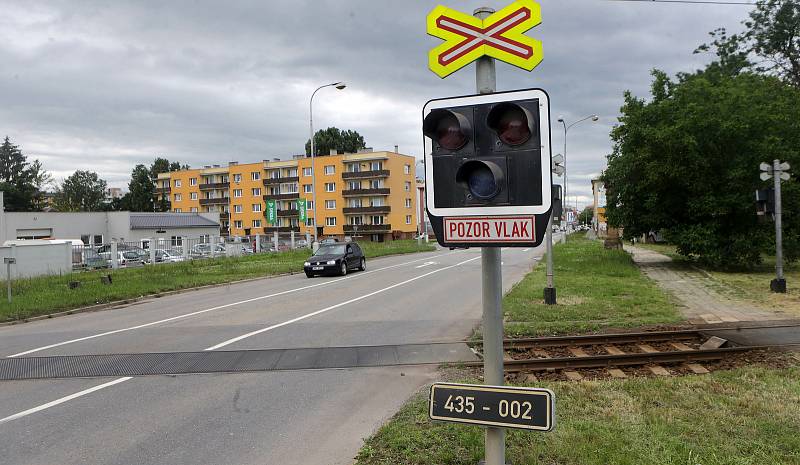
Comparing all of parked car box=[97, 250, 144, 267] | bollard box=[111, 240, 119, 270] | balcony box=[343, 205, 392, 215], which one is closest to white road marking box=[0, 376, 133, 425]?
bollard box=[111, 240, 119, 270]

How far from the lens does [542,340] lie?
902 cm

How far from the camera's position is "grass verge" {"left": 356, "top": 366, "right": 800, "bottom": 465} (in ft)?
13.7

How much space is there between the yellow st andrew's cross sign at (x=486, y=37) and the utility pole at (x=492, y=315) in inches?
2.5

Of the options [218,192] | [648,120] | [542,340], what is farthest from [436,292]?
[218,192]

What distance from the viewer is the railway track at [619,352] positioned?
7.38 meters

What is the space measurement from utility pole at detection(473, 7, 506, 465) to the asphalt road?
2.06 meters

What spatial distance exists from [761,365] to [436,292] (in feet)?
34.3

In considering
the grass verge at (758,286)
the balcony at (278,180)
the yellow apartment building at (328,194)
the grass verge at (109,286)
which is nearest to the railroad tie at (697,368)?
the grass verge at (758,286)

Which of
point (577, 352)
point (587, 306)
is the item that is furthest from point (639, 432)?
point (587, 306)

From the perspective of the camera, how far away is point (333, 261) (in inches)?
947

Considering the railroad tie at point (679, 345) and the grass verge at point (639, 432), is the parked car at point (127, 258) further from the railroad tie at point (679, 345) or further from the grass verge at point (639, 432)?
the railroad tie at point (679, 345)

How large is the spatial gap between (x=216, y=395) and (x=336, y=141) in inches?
3425

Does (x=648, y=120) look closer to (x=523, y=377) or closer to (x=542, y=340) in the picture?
(x=542, y=340)

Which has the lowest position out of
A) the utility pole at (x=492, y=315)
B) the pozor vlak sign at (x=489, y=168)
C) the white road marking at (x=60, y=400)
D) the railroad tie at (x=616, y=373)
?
the railroad tie at (x=616, y=373)
